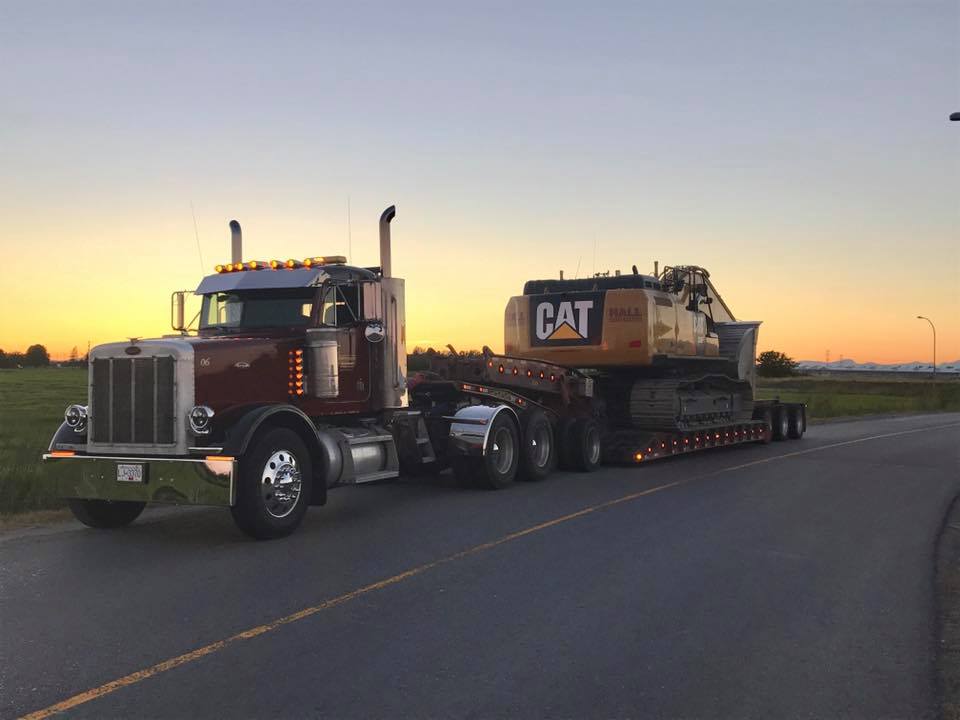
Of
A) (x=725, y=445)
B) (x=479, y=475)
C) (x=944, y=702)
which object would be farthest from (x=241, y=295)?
(x=725, y=445)

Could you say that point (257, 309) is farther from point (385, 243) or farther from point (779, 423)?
point (779, 423)

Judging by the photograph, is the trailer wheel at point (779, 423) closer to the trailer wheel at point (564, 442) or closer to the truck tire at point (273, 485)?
the trailer wheel at point (564, 442)

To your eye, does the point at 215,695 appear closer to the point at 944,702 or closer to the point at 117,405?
the point at 944,702

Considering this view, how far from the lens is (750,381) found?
21719 millimetres

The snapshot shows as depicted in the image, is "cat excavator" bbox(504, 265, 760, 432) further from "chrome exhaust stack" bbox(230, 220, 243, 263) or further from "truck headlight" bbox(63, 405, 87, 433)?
"truck headlight" bbox(63, 405, 87, 433)

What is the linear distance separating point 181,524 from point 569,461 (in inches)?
292

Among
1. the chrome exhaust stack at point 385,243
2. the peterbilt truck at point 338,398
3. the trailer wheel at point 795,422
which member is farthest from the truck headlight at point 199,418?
the trailer wheel at point 795,422

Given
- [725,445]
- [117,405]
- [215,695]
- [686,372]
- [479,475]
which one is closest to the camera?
[215,695]

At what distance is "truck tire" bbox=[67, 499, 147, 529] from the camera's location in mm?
10125

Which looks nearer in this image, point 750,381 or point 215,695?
point 215,695

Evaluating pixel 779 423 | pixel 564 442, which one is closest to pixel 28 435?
pixel 564 442

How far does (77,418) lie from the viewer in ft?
32.2

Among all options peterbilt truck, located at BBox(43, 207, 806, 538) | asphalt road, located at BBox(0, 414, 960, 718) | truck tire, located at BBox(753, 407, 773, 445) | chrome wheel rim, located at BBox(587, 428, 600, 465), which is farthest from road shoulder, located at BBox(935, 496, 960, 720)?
truck tire, located at BBox(753, 407, 773, 445)

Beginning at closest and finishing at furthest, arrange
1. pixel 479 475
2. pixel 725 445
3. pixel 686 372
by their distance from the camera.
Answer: pixel 479 475
pixel 686 372
pixel 725 445
